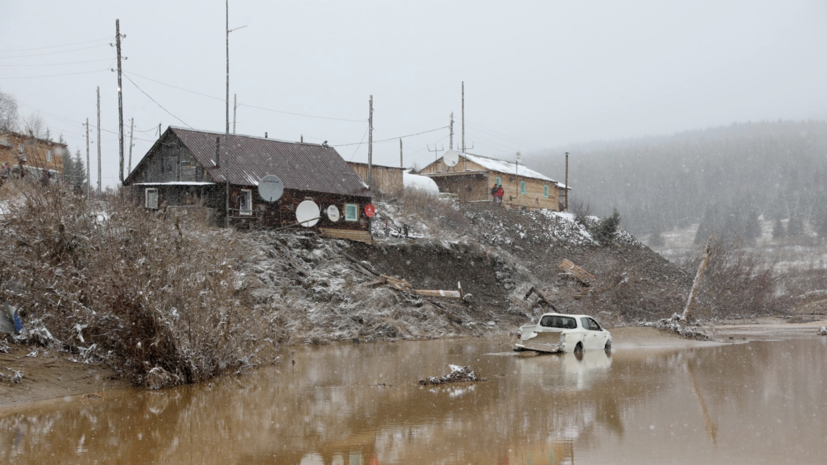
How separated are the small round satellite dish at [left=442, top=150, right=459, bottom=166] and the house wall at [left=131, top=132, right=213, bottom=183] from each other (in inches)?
1089

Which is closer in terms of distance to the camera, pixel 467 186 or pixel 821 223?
pixel 467 186

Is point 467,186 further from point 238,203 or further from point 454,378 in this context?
point 454,378

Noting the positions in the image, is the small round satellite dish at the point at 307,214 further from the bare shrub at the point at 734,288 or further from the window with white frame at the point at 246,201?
the bare shrub at the point at 734,288

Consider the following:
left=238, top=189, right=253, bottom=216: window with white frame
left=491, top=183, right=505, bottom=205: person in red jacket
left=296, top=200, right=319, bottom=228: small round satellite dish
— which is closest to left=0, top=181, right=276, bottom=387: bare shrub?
left=238, top=189, right=253, bottom=216: window with white frame

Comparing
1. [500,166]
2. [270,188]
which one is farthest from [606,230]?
[270,188]

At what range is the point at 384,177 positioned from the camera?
54.1 metres

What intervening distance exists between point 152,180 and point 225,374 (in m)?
23.7

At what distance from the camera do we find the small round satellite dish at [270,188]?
37312 millimetres

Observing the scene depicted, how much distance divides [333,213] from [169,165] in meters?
8.73

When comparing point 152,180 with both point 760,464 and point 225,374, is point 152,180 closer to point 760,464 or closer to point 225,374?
point 225,374

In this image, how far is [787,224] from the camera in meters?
140

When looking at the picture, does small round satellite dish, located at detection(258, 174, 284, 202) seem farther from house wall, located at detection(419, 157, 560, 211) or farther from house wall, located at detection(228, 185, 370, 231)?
house wall, located at detection(419, 157, 560, 211)

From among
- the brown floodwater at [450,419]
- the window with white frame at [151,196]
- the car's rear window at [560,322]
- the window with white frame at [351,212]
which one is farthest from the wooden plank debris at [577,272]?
the brown floodwater at [450,419]

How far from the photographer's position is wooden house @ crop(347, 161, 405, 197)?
174 feet
